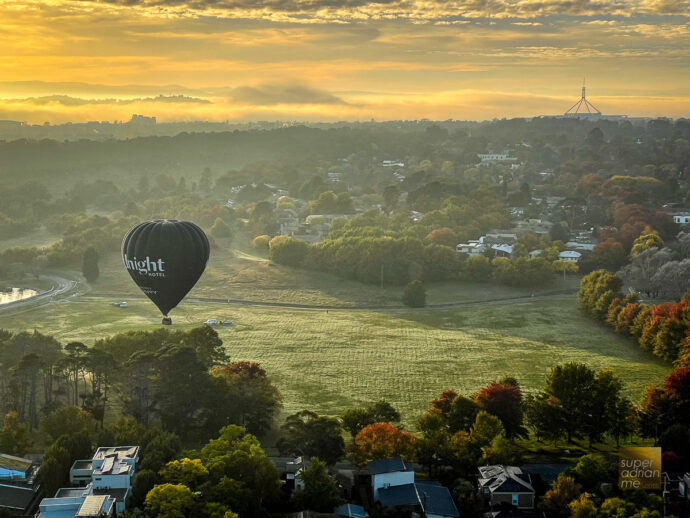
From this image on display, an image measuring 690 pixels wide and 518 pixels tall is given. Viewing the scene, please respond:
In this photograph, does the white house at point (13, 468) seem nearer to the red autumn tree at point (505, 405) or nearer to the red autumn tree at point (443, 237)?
the red autumn tree at point (505, 405)

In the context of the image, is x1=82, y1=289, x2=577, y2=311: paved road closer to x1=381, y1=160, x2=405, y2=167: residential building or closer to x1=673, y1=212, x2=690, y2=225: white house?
x1=673, y1=212, x2=690, y2=225: white house

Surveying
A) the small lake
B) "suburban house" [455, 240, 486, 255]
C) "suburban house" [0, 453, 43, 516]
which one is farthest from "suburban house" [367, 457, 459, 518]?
"suburban house" [455, 240, 486, 255]

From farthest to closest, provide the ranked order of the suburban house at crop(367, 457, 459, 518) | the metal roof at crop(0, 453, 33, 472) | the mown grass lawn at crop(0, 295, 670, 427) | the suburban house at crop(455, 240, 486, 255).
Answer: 1. the suburban house at crop(455, 240, 486, 255)
2. the mown grass lawn at crop(0, 295, 670, 427)
3. the metal roof at crop(0, 453, 33, 472)
4. the suburban house at crop(367, 457, 459, 518)

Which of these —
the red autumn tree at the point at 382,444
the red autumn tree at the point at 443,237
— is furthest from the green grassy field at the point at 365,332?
the red autumn tree at the point at 443,237

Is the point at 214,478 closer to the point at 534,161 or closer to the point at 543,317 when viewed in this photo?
the point at 543,317

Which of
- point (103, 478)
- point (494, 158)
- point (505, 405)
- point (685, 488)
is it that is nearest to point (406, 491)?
point (505, 405)
